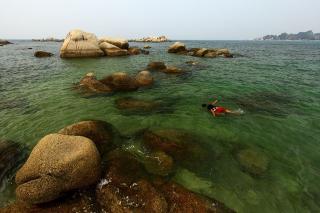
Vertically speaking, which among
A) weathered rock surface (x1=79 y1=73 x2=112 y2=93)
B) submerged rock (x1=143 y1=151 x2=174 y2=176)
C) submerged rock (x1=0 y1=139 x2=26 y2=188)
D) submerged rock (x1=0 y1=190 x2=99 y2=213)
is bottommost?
submerged rock (x1=0 y1=190 x2=99 y2=213)

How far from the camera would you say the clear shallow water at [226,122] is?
21.7 ft

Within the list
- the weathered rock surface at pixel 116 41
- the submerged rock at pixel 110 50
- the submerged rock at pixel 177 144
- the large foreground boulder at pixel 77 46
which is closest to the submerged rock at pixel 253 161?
the submerged rock at pixel 177 144

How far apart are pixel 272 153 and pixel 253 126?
232 cm

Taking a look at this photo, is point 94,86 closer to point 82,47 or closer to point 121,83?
point 121,83

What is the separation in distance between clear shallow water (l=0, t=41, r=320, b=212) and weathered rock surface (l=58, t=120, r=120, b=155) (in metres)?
0.84

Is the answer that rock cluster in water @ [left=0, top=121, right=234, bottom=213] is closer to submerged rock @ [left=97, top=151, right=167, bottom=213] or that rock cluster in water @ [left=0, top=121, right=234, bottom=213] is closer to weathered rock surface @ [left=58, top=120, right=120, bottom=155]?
submerged rock @ [left=97, top=151, right=167, bottom=213]

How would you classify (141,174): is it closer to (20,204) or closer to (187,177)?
(187,177)

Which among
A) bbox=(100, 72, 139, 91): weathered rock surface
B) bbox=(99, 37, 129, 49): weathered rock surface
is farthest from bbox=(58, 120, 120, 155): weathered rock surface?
bbox=(99, 37, 129, 49): weathered rock surface

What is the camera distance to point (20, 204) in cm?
595

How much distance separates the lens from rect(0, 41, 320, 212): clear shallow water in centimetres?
663

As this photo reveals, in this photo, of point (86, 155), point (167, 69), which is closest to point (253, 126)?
point (86, 155)

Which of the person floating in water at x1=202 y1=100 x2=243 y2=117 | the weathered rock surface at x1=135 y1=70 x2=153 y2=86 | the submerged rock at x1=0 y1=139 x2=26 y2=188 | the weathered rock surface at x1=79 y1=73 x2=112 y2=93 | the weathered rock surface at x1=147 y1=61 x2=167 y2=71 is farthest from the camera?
the weathered rock surface at x1=147 y1=61 x2=167 y2=71

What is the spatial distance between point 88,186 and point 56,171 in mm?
1084

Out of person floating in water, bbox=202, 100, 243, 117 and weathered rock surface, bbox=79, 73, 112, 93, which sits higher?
weathered rock surface, bbox=79, 73, 112, 93
